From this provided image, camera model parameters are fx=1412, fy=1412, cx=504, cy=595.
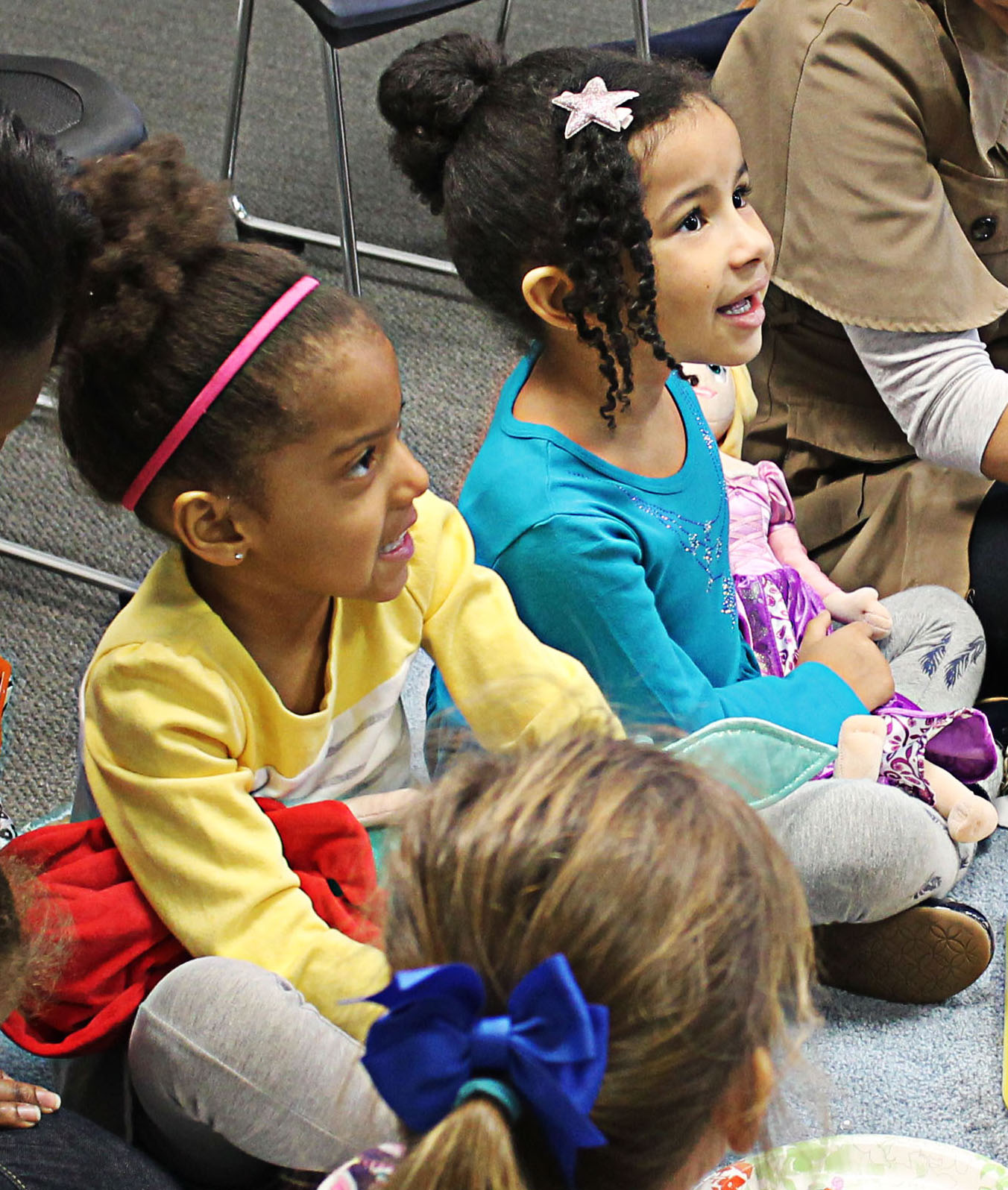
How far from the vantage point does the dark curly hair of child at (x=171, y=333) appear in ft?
2.94

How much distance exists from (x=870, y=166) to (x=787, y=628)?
429 mm

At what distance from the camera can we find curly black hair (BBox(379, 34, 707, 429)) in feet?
3.49

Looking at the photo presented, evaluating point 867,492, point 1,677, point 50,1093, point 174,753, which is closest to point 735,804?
point 174,753

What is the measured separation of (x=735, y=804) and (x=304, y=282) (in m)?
0.50

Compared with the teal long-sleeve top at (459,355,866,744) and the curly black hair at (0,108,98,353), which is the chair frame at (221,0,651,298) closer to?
the teal long-sleeve top at (459,355,866,744)

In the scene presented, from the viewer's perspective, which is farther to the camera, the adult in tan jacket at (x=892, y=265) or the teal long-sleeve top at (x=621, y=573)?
the adult in tan jacket at (x=892, y=265)

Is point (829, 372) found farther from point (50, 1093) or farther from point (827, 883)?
point (50, 1093)

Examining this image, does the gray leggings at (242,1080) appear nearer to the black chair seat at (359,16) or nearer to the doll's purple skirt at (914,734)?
the doll's purple skirt at (914,734)

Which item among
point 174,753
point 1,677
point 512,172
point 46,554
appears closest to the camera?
point 174,753

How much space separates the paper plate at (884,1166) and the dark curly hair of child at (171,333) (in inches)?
23.8

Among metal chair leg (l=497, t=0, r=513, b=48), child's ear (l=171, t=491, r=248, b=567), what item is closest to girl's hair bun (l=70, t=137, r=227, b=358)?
child's ear (l=171, t=491, r=248, b=567)

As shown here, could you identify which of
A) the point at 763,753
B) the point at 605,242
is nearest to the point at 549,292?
the point at 605,242

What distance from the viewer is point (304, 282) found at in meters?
0.96

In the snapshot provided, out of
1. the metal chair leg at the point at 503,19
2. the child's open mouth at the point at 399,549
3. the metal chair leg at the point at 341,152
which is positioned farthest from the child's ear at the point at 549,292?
the metal chair leg at the point at 503,19
